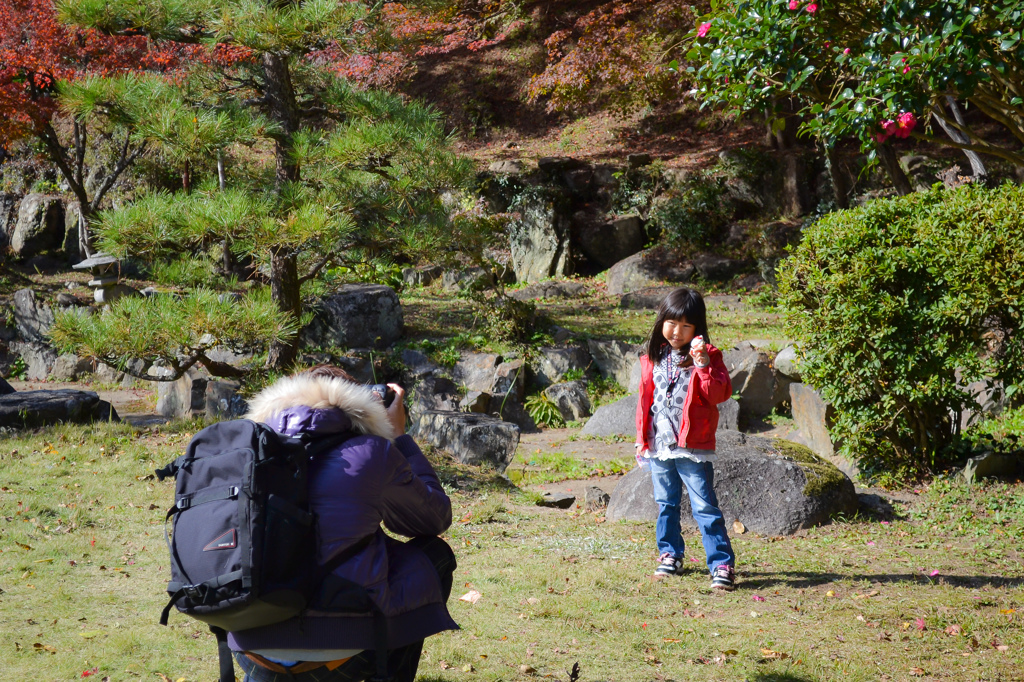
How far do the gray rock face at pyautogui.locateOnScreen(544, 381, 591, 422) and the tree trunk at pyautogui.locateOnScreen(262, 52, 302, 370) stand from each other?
3.27 m

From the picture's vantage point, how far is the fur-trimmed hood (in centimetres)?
212

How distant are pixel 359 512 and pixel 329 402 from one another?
0.98ft

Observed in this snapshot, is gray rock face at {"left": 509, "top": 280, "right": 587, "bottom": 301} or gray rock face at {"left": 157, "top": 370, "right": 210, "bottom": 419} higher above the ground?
gray rock face at {"left": 509, "top": 280, "right": 587, "bottom": 301}

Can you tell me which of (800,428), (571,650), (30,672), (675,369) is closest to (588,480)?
(800,428)

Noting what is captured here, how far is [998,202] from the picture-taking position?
16.7 feet

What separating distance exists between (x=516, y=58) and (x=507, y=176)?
5132 mm

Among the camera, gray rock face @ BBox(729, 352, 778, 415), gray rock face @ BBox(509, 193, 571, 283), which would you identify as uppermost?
gray rock face @ BBox(509, 193, 571, 283)

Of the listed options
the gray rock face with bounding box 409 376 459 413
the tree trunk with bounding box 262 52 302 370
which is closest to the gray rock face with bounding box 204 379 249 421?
the tree trunk with bounding box 262 52 302 370

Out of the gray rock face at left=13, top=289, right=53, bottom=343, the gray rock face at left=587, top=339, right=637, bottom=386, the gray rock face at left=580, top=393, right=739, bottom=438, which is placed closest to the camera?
the gray rock face at left=580, top=393, right=739, bottom=438

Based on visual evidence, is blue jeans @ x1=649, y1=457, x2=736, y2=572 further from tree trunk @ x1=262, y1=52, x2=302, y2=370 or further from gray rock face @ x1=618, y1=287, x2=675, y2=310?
gray rock face @ x1=618, y1=287, x2=675, y2=310

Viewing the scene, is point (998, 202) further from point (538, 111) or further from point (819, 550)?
point (538, 111)

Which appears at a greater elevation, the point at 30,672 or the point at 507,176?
the point at 507,176

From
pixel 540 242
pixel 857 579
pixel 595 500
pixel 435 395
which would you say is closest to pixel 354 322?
pixel 435 395

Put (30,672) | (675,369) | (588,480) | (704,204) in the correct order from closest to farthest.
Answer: (30,672) → (675,369) → (588,480) → (704,204)
